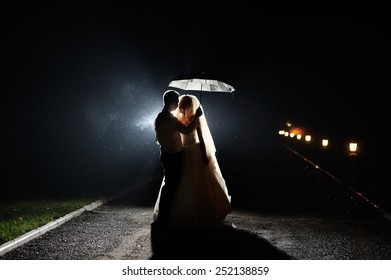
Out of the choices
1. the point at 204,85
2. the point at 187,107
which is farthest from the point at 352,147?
the point at 187,107

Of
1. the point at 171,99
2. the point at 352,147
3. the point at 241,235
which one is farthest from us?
the point at 352,147

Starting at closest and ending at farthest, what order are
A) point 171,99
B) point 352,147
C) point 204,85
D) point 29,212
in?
point 171,99, point 204,85, point 29,212, point 352,147

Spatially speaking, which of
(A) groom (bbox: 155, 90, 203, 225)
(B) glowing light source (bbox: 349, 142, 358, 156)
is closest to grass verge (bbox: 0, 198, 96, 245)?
(A) groom (bbox: 155, 90, 203, 225)

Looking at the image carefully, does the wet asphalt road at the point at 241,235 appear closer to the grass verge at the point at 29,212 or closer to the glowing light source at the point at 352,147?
the grass verge at the point at 29,212

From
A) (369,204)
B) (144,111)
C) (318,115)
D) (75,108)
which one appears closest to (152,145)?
(144,111)

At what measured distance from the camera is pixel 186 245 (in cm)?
697

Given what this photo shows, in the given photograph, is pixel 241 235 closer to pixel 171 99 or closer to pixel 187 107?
pixel 187 107

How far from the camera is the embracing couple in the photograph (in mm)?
7891

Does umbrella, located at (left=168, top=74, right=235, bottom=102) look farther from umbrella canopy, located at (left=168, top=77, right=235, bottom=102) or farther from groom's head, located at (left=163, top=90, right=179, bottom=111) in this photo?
groom's head, located at (left=163, top=90, right=179, bottom=111)

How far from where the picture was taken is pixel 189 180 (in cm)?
816

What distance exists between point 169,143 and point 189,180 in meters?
0.85
